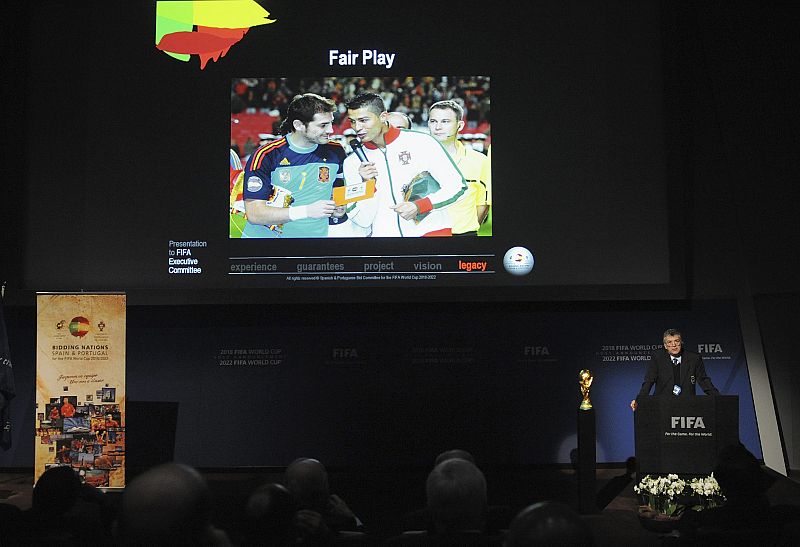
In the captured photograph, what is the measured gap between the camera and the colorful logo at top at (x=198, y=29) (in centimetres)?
634

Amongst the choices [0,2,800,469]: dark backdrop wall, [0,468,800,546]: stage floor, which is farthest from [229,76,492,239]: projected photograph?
[0,468,800,546]: stage floor

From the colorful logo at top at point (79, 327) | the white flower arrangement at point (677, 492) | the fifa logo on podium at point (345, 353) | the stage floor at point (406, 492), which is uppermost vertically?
the colorful logo at top at point (79, 327)

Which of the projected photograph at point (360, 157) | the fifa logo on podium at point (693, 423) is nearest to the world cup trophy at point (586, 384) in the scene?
the fifa logo on podium at point (693, 423)

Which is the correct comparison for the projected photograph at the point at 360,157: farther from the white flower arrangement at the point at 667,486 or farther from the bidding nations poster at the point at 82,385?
the white flower arrangement at the point at 667,486

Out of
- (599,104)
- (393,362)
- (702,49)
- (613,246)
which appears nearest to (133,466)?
(393,362)

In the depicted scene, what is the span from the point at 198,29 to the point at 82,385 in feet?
9.45

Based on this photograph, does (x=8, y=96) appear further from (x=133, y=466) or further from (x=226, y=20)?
(x=133, y=466)

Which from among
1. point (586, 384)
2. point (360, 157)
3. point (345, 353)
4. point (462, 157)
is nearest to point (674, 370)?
point (586, 384)

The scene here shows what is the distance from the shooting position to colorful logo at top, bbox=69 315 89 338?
5.93 meters

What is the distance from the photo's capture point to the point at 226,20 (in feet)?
20.9

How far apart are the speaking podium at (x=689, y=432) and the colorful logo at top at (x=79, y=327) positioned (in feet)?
→ 13.1

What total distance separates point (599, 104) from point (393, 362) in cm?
267

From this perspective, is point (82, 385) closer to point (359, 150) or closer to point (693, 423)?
point (359, 150)

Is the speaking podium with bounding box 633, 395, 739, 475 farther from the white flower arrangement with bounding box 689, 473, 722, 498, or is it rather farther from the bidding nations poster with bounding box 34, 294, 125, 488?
the bidding nations poster with bounding box 34, 294, 125, 488
